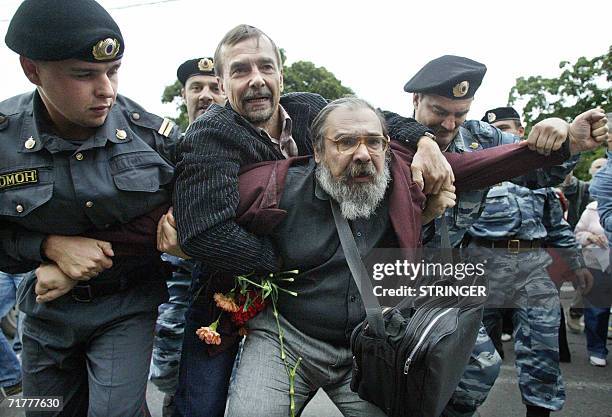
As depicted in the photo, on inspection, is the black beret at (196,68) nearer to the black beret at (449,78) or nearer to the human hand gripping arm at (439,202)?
the black beret at (449,78)

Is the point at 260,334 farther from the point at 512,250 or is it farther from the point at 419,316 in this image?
the point at 512,250

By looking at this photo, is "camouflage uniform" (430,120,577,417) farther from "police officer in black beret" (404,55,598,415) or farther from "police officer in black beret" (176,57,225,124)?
"police officer in black beret" (176,57,225,124)

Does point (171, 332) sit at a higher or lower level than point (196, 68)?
lower

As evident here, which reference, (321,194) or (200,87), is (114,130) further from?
(200,87)

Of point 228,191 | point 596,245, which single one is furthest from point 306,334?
point 596,245

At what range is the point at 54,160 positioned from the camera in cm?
213

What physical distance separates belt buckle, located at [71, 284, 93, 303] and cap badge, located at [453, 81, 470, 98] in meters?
2.01

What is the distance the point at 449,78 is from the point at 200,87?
1.93 meters

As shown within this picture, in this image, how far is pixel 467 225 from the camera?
3197 mm

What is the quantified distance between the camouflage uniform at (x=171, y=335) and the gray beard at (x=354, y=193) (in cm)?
137

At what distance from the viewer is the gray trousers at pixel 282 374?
218cm

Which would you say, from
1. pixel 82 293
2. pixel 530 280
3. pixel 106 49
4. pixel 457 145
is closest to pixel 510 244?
pixel 530 280

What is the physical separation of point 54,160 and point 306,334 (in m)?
1.18

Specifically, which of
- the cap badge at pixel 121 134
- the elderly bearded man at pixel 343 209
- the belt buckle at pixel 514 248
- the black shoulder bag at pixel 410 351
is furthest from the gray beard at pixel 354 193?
the belt buckle at pixel 514 248
